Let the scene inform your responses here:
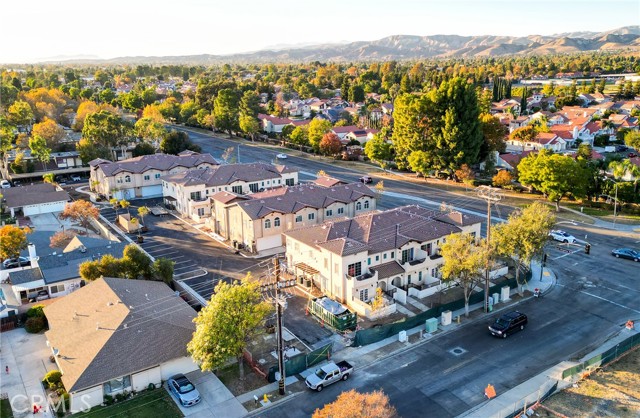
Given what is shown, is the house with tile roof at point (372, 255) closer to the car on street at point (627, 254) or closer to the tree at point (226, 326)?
the tree at point (226, 326)

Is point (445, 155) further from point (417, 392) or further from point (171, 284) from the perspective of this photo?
point (417, 392)

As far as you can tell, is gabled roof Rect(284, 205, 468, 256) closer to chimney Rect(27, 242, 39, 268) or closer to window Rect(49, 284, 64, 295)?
window Rect(49, 284, 64, 295)

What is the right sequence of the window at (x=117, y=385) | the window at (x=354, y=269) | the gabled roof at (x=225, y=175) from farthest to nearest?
1. the gabled roof at (x=225, y=175)
2. the window at (x=354, y=269)
3. the window at (x=117, y=385)

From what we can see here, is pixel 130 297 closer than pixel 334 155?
Yes

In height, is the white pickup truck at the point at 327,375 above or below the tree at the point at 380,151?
below

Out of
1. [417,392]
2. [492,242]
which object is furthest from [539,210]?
[417,392]

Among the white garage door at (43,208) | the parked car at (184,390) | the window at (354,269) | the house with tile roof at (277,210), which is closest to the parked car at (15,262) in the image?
the house with tile roof at (277,210)

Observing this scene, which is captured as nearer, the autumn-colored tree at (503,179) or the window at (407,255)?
the window at (407,255)
